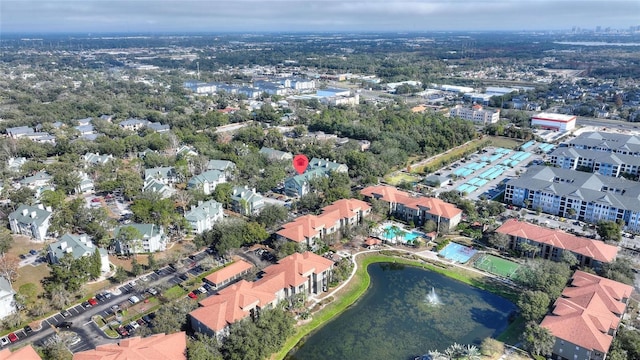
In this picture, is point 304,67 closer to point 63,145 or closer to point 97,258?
point 63,145

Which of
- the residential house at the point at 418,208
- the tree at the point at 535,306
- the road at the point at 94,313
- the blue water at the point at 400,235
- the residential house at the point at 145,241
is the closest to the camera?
the road at the point at 94,313

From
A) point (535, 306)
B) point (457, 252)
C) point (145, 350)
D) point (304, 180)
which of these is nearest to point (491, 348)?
point (535, 306)

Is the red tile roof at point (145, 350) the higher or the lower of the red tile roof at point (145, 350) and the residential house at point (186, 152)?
the lower

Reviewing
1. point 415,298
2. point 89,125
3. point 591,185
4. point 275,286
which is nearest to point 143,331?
point 275,286


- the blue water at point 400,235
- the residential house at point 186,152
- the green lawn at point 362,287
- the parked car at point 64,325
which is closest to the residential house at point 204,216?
the parked car at point 64,325

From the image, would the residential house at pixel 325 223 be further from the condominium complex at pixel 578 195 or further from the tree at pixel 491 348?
the condominium complex at pixel 578 195

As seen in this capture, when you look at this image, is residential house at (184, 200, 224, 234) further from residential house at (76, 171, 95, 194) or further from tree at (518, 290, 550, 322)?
tree at (518, 290, 550, 322)
